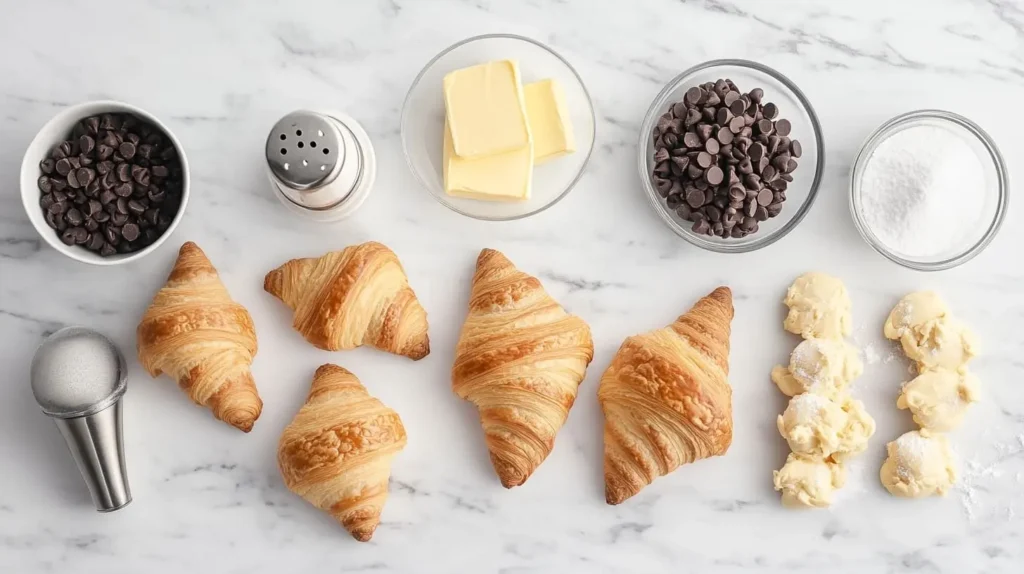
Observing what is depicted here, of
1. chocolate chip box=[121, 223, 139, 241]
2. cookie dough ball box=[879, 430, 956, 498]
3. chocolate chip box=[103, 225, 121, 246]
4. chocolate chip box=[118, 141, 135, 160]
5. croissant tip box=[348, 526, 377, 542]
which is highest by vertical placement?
chocolate chip box=[118, 141, 135, 160]

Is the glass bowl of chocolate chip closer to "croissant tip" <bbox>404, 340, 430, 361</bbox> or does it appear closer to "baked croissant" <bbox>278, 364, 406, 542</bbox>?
"croissant tip" <bbox>404, 340, 430, 361</bbox>

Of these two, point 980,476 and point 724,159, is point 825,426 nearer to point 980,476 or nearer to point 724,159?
point 980,476

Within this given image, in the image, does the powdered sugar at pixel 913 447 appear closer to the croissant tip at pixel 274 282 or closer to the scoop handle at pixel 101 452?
the croissant tip at pixel 274 282

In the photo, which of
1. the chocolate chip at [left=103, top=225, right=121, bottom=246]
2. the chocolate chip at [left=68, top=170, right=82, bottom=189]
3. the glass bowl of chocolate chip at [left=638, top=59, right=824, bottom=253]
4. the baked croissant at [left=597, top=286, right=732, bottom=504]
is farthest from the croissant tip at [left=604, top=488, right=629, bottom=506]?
the chocolate chip at [left=68, top=170, right=82, bottom=189]

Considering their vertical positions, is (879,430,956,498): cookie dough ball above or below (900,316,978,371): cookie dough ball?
below

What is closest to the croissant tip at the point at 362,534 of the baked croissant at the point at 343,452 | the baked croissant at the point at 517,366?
the baked croissant at the point at 343,452

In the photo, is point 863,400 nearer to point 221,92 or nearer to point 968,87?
point 968,87

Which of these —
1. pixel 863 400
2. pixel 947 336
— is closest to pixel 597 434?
pixel 863 400
